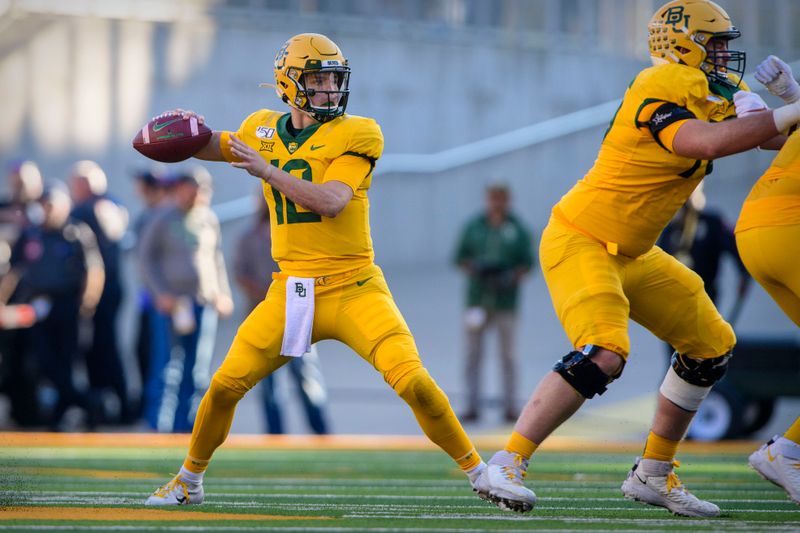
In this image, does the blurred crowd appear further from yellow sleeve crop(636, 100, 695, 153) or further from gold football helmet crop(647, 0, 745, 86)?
yellow sleeve crop(636, 100, 695, 153)

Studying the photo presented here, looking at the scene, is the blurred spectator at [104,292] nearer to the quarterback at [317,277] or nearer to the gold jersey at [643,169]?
the quarterback at [317,277]

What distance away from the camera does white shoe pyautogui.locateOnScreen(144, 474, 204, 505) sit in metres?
5.55

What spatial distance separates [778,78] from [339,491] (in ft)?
8.64

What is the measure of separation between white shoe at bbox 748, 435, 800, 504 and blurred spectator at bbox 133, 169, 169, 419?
627 centimetres

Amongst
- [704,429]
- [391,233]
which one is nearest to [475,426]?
[704,429]

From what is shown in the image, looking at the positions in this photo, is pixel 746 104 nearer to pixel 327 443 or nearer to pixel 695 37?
pixel 695 37

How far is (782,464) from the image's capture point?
5.67 m

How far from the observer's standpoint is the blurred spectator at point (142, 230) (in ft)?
36.9

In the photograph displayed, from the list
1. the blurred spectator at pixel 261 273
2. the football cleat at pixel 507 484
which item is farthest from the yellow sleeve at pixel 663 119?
the blurred spectator at pixel 261 273

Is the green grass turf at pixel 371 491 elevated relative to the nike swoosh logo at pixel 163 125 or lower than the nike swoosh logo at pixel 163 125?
lower

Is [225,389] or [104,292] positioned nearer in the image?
[225,389]

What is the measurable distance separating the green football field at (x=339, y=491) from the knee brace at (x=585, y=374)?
0.46 m

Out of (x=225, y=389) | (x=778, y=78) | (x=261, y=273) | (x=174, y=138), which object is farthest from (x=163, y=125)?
(x=261, y=273)

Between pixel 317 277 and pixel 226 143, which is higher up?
pixel 226 143
